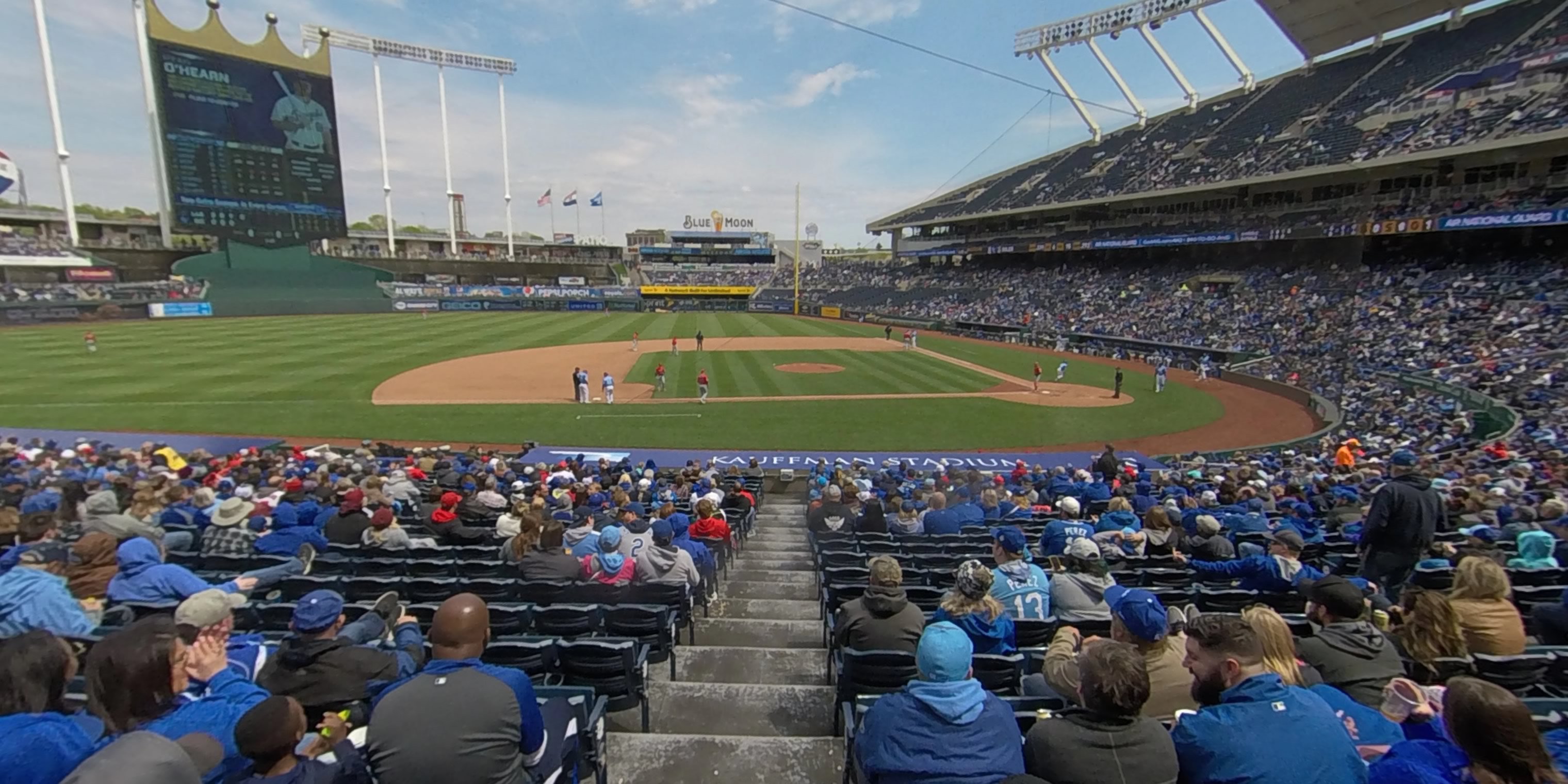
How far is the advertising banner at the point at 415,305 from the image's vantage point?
70938 millimetres

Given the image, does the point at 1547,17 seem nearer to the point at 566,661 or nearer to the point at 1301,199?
the point at 1301,199

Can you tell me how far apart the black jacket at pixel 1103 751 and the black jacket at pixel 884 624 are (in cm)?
Result: 183

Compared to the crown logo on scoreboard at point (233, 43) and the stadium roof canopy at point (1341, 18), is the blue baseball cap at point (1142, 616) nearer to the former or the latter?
the stadium roof canopy at point (1341, 18)

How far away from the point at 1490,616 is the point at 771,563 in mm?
7596

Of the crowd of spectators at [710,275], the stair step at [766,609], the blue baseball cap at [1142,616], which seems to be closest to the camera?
the blue baseball cap at [1142,616]

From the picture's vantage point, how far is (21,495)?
31.7ft

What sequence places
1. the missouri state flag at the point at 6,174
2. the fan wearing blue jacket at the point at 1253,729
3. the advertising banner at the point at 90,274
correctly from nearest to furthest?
the fan wearing blue jacket at the point at 1253,729, the missouri state flag at the point at 6,174, the advertising banner at the point at 90,274

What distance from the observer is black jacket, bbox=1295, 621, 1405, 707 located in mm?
3826

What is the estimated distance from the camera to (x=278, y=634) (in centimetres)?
528

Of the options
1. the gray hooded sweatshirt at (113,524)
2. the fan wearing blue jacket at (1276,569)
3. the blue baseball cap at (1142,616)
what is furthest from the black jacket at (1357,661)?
the gray hooded sweatshirt at (113,524)

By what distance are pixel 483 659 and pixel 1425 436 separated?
76.6ft

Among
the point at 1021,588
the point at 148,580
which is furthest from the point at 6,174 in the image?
the point at 1021,588

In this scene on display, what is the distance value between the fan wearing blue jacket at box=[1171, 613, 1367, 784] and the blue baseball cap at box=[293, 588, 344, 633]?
429 cm

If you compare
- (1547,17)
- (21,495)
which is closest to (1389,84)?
(1547,17)
